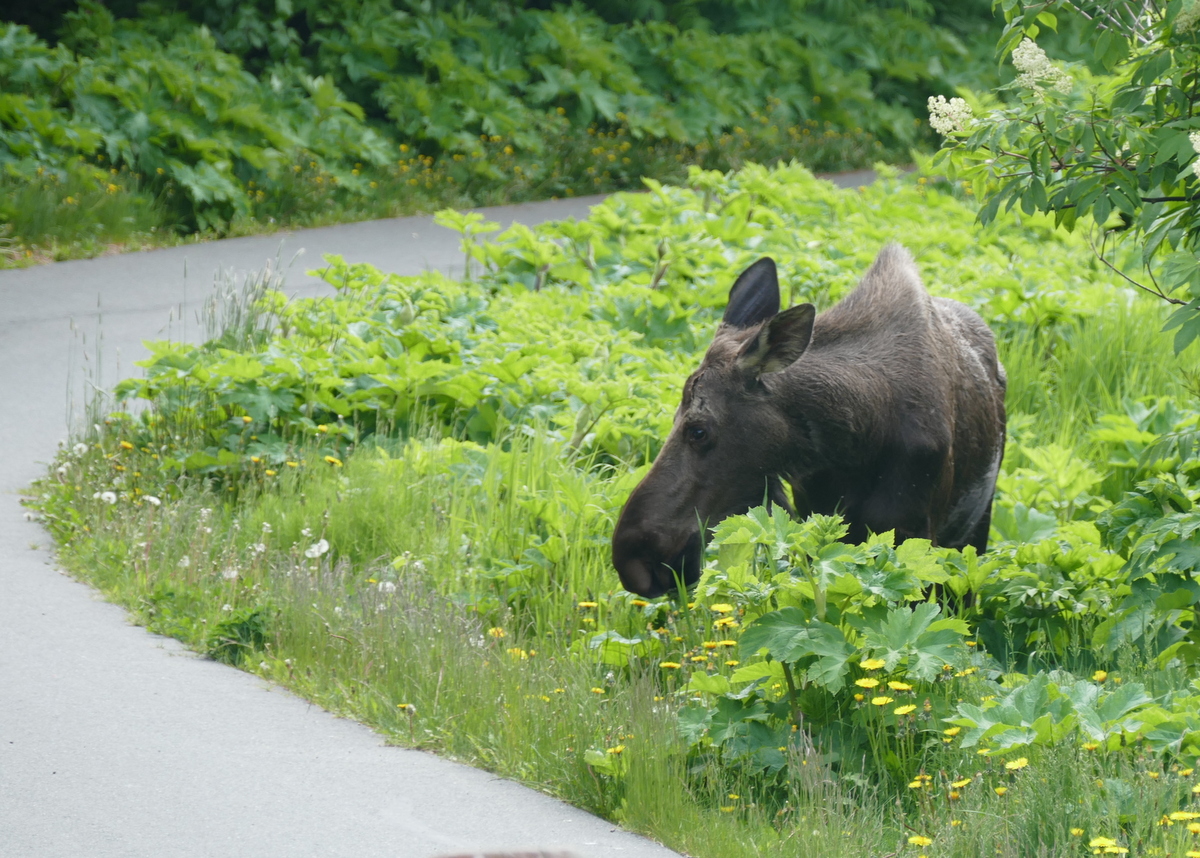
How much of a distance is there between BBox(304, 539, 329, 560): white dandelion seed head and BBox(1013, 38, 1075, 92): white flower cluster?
3790mm

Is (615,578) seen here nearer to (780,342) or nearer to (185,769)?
(780,342)

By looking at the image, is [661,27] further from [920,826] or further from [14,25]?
[920,826]

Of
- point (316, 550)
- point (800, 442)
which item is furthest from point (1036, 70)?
point (316, 550)

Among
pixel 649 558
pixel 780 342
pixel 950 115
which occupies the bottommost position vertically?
pixel 649 558

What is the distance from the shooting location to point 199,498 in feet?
24.4

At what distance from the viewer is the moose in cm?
556

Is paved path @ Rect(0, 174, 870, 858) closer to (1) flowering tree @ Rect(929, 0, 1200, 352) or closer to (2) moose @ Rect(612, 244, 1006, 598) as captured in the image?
(2) moose @ Rect(612, 244, 1006, 598)

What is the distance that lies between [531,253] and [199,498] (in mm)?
4410

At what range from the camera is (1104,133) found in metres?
4.55

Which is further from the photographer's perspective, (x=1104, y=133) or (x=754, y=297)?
(x=754, y=297)

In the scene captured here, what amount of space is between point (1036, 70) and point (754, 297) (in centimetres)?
185

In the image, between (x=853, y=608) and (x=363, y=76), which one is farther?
(x=363, y=76)

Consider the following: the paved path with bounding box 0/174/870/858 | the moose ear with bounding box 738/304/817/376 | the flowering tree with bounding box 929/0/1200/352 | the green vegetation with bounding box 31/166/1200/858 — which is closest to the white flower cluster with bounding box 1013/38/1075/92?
the flowering tree with bounding box 929/0/1200/352

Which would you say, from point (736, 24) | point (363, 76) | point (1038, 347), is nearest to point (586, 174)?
point (363, 76)
